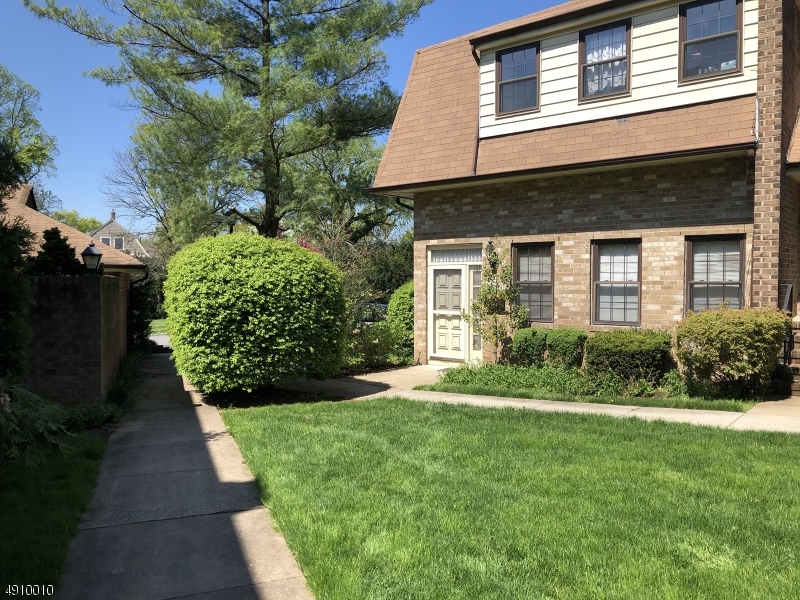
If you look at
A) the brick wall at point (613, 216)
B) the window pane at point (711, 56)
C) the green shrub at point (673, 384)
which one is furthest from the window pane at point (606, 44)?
the green shrub at point (673, 384)

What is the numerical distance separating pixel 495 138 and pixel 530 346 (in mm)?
4247

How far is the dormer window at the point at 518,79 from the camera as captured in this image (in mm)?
11734

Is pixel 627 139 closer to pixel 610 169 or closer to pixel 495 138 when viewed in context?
pixel 610 169

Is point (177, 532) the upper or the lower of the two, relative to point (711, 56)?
lower

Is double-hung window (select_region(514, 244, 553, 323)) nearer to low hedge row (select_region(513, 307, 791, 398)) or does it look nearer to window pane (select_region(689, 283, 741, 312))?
low hedge row (select_region(513, 307, 791, 398))

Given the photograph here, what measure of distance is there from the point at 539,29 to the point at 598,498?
9.46m

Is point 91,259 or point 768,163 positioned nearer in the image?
point 768,163

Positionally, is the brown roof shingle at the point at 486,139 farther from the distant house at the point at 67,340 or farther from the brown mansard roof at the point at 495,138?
the distant house at the point at 67,340

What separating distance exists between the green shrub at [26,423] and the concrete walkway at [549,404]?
578 cm

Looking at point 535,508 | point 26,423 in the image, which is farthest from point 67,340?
point 535,508

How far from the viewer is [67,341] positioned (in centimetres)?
775

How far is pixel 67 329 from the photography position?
25.5 ft

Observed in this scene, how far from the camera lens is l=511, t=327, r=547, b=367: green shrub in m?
11.0

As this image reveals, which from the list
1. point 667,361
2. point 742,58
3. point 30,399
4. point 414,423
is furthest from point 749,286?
point 30,399
